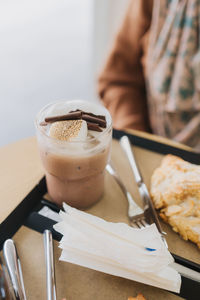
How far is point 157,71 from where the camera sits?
3.90 ft

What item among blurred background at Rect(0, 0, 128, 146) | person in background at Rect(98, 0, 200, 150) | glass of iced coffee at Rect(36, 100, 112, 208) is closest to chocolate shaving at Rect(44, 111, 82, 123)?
glass of iced coffee at Rect(36, 100, 112, 208)

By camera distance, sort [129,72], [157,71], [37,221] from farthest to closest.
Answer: [129,72] → [157,71] → [37,221]

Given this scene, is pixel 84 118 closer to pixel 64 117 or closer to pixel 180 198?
pixel 64 117

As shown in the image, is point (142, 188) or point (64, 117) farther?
point (142, 188)

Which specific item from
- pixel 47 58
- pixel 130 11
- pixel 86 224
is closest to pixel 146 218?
pixel 86 224

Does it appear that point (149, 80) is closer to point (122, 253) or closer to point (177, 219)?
point (177, 219)

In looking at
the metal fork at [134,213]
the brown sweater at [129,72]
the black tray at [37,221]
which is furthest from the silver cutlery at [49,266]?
the brown sweater at [129,72]

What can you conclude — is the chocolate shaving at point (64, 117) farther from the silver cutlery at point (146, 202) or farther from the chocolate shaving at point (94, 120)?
the silver cutlery at point (146, 202)

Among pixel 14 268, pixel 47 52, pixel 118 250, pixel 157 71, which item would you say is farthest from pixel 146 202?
pixel 47 52

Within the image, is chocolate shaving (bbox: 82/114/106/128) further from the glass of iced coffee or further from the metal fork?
the metal fork

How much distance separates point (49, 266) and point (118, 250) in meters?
0.15

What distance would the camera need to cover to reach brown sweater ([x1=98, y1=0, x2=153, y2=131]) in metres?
1.19

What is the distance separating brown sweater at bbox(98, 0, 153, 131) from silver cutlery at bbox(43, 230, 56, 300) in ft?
2.07

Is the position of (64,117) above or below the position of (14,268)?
above
